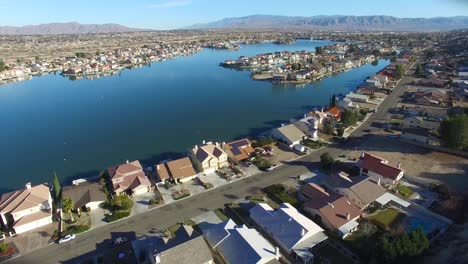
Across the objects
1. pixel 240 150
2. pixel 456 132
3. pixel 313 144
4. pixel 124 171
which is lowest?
pixel 313 144

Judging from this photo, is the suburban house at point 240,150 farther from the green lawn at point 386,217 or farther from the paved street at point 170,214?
the green lawn at point 386,217

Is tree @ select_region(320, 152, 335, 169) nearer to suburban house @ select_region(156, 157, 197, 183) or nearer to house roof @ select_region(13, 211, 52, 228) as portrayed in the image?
suburban house @ select_region(156, 157, 197, 183)

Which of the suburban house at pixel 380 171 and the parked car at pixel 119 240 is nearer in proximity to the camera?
the parked car at pixel 119 240

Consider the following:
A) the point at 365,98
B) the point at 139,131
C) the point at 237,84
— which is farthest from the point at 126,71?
the point at 365,98

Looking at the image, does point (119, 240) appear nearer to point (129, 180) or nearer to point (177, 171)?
point (129, 180)

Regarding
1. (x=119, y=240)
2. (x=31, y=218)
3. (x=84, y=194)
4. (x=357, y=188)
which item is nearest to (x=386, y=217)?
(x=357, y=188)

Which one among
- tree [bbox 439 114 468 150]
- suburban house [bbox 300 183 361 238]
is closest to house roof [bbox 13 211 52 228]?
suburban house [bbox 300 183 361 238]

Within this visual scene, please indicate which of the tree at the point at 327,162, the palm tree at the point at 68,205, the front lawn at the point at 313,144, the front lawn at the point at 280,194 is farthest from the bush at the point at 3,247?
the front lawn at the point at 313,144
